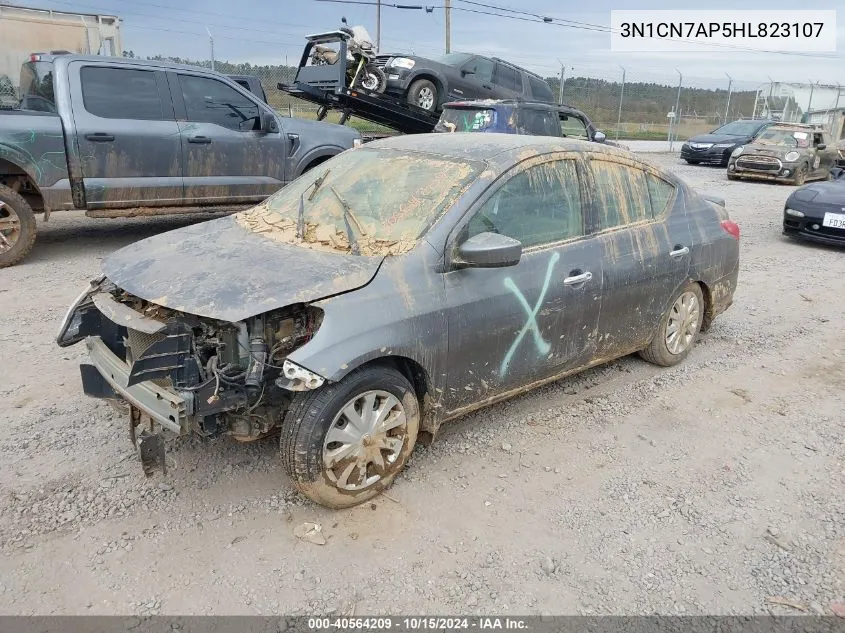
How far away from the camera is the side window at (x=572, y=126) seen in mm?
12586

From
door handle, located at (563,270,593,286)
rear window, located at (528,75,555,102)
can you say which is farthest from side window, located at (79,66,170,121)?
rear window, located at (528,75,555,102)

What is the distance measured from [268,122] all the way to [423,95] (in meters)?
6.22

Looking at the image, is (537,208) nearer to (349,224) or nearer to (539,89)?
(349,224)

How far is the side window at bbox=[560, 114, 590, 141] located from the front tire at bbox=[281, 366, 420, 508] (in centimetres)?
1048

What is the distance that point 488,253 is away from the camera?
10.6 ft

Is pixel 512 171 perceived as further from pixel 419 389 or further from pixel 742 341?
pixel 742 341

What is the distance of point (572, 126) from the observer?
12.8 meters

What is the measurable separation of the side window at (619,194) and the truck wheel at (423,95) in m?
9.66

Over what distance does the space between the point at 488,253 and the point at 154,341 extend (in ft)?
5.31

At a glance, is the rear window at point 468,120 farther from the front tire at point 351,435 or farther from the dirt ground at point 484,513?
the front tire at point 351,435

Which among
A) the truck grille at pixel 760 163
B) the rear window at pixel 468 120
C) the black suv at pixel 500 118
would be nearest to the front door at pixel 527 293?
the black suv at pixel 500 118

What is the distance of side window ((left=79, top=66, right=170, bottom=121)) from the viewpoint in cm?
708

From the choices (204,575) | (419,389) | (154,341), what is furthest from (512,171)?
(204,575)

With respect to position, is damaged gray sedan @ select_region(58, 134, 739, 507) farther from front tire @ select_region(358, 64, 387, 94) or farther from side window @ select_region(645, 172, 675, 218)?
front tire @ select_region(358, 64, 387, 94)
